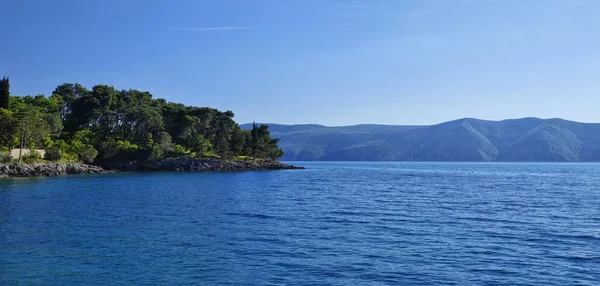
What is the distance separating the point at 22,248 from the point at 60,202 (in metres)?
21.8

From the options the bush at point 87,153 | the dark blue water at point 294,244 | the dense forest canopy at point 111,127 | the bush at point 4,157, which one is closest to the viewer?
the dark blue water at point 294,244

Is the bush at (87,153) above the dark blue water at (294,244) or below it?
above

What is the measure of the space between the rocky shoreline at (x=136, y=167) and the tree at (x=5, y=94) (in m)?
19.6

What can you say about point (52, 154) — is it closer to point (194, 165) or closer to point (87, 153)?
point (87, 153)

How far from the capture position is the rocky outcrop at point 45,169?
260ft

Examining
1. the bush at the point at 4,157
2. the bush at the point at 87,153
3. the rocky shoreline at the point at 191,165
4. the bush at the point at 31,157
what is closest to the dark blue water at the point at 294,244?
the bush at the point at 4,157

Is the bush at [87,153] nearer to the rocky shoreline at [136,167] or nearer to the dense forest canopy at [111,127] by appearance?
the dense forest canopy at [111,127]

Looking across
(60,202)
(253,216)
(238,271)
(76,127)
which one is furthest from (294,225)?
(76,127)

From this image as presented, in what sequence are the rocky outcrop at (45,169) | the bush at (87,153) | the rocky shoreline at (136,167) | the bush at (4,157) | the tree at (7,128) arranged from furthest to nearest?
the bush at (87,153) < the tree at (7,128) < the bush at (4,157) < the rocky shoreline at (136,167) < the rocky outcrop at (45,169)

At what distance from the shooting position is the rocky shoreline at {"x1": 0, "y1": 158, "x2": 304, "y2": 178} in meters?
81.1

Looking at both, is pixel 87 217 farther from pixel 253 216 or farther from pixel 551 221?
Answer: pixel 551 221

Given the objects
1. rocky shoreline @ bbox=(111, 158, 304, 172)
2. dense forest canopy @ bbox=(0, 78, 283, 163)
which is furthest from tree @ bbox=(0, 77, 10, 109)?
rocky shoreline @ bbox=(111, 158, 304, 172)

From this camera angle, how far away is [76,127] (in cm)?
11900

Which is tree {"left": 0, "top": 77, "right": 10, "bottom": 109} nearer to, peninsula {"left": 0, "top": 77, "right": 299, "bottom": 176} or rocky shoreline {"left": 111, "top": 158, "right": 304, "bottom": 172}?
peninsula {"left": 0, "top": 77, "right": 299, "bottom": 176}
